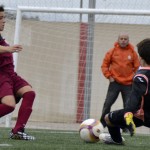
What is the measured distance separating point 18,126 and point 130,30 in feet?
17.4

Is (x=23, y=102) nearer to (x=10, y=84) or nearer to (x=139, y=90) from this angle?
(x=10, y=84)

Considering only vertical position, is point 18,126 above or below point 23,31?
below

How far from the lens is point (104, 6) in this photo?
13180mm

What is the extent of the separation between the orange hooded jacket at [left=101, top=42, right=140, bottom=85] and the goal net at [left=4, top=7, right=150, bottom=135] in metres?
A: 1.11

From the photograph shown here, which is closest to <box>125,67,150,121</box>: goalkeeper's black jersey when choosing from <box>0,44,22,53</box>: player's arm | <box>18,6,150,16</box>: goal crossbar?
<box>0,44,22,53</box>: player's arm

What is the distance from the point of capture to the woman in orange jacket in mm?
11570

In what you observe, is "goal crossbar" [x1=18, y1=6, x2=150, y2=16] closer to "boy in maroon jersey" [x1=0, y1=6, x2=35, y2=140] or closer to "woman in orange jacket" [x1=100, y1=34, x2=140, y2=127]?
"woman in orange jacket" [x1=100, y1=34, x2=140, y2=127]

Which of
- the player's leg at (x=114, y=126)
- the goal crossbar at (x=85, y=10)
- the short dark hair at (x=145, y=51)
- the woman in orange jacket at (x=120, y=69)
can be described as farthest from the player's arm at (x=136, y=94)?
the goal crossbar at (x=85, y=10)

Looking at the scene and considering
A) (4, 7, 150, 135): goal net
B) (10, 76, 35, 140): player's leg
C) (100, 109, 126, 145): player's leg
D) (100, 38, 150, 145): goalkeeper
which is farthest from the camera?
(4, 7, 150, 135): goal net

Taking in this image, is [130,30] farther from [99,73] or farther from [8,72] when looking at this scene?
[8,72]

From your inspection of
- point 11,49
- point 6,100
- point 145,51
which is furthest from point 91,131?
point 145,51

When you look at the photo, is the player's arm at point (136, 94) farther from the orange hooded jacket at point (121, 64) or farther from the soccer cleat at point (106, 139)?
the orange hooded jacket at point (121, 64)

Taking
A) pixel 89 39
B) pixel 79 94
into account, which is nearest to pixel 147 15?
pixel 89 39

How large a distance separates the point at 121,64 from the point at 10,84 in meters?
3.66
